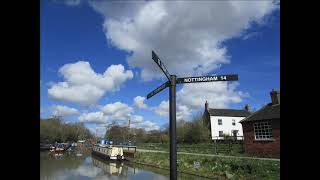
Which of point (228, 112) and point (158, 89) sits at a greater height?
point (228, 112)

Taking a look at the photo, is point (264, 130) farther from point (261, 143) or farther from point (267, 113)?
point (267, 113)

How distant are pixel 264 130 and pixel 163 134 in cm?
3602

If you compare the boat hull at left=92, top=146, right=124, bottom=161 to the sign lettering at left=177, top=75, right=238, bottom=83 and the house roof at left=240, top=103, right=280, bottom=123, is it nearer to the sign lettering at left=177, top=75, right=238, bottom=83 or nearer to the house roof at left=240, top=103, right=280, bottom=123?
the house roof at left=240, top=103, right=280, bottom=123

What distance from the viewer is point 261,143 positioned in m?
27.3

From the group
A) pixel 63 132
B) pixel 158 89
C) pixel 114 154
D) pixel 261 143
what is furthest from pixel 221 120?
pixel 158 89

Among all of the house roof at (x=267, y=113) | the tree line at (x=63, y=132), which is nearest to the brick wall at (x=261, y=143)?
the house roof at (x=267, y=113)

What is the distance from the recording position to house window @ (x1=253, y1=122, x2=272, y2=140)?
27.0 m

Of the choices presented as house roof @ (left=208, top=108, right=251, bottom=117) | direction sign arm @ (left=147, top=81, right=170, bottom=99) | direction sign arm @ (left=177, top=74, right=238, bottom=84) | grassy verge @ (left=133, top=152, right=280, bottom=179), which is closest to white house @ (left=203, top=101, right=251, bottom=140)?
house roof @ (left=208, top=108, right=251, bottom=117)

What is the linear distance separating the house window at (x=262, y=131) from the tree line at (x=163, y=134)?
2084cm

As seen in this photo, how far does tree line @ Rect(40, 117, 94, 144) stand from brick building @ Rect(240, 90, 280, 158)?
119 ft

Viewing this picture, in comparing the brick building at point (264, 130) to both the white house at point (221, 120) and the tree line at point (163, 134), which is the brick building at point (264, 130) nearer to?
the tree line at point (163, 134)
